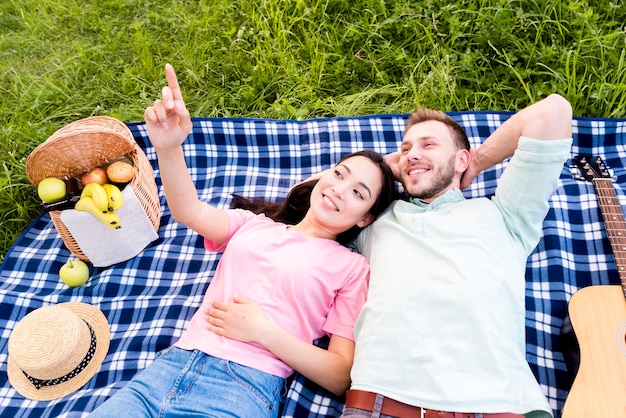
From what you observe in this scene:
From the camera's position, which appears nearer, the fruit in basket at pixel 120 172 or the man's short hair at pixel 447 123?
the man's short hair at pixel 447 123

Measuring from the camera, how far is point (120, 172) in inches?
118

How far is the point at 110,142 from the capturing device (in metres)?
3.08

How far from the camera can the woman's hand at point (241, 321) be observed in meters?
2.19

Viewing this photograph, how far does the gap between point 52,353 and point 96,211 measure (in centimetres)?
84

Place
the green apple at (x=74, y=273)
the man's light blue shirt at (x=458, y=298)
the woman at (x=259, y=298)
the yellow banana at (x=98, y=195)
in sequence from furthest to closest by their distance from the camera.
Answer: the green apple at (x=74, y=273) → the yellow banana at (x=98, y=195) → the woman at (x=259, y=298) → the man's light blue shirt at (x=458, y=298)

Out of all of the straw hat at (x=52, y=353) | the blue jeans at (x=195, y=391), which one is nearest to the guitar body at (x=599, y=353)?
the blue jeans at (x=195, y=391)

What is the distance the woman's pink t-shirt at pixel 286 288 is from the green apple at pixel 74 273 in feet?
3.37

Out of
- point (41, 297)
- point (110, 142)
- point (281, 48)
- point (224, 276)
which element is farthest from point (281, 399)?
point (281, 48)

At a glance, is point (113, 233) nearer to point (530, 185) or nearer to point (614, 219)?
point (530, 185)

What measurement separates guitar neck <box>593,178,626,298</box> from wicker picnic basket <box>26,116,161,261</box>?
274 centimetres

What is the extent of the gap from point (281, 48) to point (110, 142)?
187cm

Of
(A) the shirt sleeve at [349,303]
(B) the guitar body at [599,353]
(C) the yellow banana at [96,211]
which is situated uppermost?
(C) the yellow banana at [96,211]

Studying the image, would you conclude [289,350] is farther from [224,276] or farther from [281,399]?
[224,276]

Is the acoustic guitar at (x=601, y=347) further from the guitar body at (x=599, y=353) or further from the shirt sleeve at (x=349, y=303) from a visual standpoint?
the shirt sleeve at (x=349, y=303)
